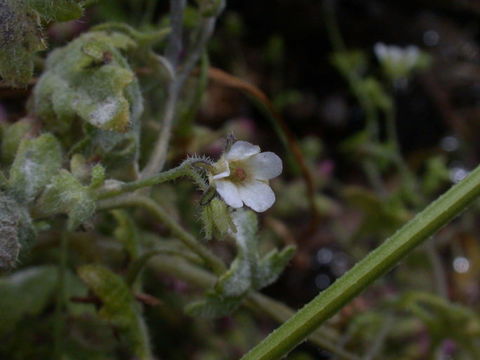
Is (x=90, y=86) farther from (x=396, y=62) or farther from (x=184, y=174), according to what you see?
(x=396, y=62)

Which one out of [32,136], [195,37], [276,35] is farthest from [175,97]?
[276,35]

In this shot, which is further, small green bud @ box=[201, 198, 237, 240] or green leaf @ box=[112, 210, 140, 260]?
green leaf @ box=[112, 210, 140, 260]

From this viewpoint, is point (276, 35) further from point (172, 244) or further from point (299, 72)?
point (172, 244)

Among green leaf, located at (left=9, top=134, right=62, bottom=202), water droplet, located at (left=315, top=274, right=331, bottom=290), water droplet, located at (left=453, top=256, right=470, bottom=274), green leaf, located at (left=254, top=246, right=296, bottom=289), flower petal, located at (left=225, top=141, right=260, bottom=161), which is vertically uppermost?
flower petal, located at (left=225, top=141, right=260, bottom=161)

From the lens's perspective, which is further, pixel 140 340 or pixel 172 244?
pixel 172 244

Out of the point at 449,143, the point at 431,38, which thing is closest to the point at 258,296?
the point at 449,143

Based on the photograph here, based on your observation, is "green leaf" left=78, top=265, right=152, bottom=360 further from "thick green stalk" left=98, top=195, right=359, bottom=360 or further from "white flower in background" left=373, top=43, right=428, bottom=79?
"white flower in background" left=373, top=43, right=428, bottom=79

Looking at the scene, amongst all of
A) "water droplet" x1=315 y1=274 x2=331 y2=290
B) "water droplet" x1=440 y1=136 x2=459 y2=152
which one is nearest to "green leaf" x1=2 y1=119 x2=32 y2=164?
"water droplet" x1=315 y1=274 x2=331 y2=290

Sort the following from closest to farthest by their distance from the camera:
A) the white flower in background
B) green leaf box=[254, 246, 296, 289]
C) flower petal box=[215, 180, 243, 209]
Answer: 1. flower petal box=[215, 180, 243, 209]
2. green leaf box=[254, 246, 296, 289]
3. the white flower in background
